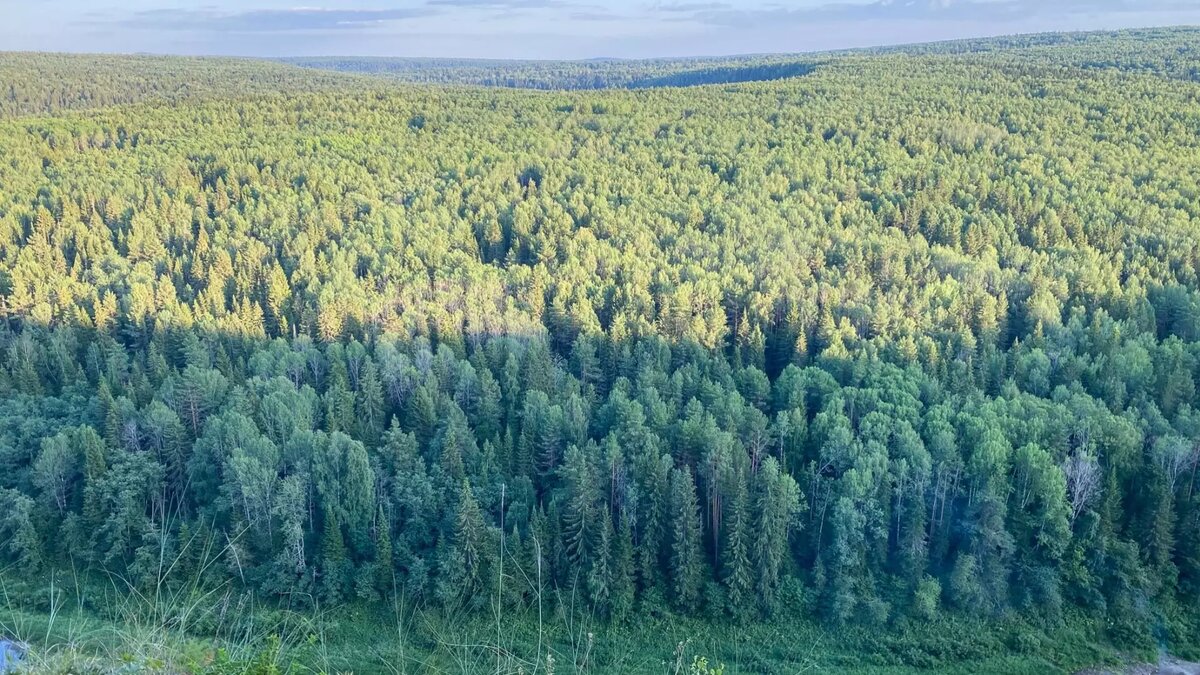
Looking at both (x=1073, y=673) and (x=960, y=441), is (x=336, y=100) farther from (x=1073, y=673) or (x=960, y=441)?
(x=1073, y=673)

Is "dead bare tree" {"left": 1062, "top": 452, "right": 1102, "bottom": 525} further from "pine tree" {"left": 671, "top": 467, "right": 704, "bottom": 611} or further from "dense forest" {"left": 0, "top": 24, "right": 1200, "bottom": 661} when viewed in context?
"pine tree" {"left": 671, "top": 467, "right": 704, "bottom": 611}

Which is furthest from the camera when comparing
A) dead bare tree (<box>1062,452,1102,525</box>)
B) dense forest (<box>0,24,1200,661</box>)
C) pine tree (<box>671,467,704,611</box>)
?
dead bare tree (<box>1062,452,1102,525</box>)

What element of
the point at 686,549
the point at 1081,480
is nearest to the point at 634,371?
the point at 686,549

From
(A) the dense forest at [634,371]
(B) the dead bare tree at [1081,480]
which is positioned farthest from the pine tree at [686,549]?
(B) the dead bare tree at [1081,480]

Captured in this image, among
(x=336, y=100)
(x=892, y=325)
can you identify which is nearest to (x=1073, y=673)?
(x=892, y=325)

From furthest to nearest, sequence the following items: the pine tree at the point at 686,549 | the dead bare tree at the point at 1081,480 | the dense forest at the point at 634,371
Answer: the dead bare tree at the point at 1081,480 < the dense forest at the point at 634,371 < the pine tree at the point at 686,549

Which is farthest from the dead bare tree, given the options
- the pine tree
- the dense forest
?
the pine tree

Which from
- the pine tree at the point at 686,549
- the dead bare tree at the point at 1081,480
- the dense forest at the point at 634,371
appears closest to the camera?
the pine tree at the point at 686,549

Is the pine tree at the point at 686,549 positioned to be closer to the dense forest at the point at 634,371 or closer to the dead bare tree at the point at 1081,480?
the dense forest at the point at 634,371

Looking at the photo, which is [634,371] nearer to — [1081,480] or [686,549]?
[686,549]
